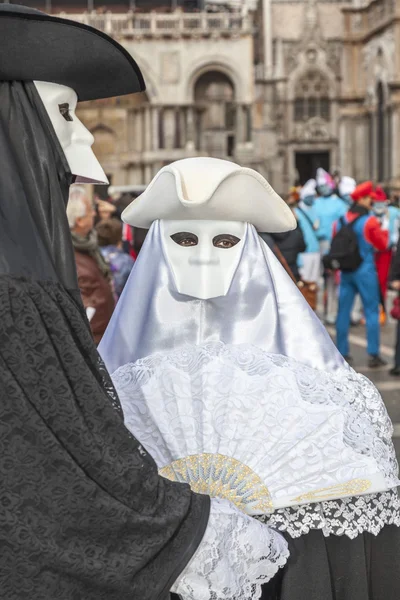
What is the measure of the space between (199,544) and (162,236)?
108 centimetres

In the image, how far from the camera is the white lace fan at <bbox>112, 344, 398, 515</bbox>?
105 inches

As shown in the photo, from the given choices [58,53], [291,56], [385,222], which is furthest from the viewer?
[291,56]

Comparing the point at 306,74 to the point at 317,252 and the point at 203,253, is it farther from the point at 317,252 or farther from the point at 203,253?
the point at 203,253

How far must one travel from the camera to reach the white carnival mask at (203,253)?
2.95m

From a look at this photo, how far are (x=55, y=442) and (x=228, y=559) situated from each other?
491 millimetres

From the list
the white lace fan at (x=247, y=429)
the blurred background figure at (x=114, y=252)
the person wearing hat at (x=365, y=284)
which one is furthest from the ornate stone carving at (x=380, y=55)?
the white lace fan at (x=247, y=429)

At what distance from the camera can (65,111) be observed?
2299mm

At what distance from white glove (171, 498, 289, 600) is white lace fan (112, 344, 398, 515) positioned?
242 mm

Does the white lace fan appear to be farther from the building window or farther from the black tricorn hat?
the building window

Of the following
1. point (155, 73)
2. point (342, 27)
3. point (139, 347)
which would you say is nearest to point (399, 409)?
point (139, 347)

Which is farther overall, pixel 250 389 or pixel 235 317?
pixel 235 317

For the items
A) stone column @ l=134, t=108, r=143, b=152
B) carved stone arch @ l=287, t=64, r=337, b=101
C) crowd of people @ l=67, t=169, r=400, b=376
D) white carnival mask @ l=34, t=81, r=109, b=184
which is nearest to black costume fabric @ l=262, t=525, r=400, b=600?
white carnival mask @ l=34, t=81, r=109, b=184

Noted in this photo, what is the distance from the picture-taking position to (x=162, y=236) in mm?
3025

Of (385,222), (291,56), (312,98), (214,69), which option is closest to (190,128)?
(214,69)
